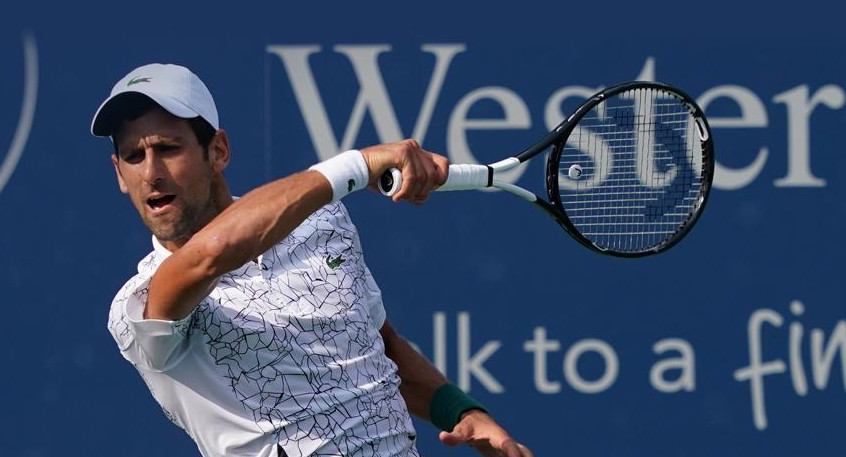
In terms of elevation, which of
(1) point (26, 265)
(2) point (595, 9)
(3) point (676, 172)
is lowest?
(1) point (26, 265)

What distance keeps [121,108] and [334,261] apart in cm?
54

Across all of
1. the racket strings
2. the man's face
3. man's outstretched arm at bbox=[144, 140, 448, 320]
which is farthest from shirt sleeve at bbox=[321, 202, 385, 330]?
the racket strings

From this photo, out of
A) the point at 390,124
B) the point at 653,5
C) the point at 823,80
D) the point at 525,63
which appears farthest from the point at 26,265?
the point at 823,80

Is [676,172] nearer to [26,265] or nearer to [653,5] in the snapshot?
[653,5]

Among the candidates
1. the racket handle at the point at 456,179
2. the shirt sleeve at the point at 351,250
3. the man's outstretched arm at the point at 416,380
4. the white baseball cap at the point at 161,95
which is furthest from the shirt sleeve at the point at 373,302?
the white baseball cap at the point at 161,95

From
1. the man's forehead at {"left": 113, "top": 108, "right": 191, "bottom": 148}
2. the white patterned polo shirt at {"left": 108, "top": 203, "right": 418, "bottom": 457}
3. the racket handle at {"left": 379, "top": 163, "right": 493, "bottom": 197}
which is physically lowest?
the white patterned polo shirt at {"left": 108, "top": 203, "right": 418, "bottom": 457}

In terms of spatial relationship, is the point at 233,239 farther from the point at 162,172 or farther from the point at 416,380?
the point at 416,380

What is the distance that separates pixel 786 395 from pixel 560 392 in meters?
0.77

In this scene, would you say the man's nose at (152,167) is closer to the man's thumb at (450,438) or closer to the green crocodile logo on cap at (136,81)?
the green crocodile logo on cap at (136,81)

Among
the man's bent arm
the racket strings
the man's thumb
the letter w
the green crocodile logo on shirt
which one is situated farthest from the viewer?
the letter w

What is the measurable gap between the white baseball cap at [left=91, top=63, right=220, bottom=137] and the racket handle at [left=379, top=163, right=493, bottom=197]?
46 centimetres

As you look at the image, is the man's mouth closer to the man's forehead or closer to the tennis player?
the tennis player

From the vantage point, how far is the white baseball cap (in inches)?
124

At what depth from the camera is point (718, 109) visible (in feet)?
17.7
